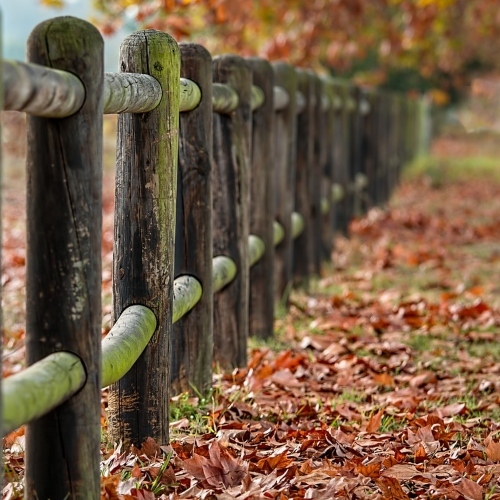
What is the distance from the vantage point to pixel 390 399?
156 inches

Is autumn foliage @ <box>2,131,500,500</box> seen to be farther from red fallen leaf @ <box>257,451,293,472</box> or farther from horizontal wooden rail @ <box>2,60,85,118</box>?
horizontal wooden rail @ <box>2,60,85,118</box>

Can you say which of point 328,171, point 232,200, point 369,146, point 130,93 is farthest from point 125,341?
point 369,146

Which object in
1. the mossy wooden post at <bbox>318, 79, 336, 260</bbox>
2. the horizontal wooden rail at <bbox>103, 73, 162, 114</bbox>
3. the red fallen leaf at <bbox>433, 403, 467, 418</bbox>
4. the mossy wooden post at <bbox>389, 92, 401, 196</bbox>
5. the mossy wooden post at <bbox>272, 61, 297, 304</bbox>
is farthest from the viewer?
the mossy wooden post at <bbox>389, 92, 401, 196</bbox>

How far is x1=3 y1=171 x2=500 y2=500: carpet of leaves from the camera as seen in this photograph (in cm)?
279

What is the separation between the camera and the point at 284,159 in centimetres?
555

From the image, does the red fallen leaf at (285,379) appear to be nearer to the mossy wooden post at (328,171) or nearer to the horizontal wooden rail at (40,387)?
the horizontal wooden rail at (40,387)

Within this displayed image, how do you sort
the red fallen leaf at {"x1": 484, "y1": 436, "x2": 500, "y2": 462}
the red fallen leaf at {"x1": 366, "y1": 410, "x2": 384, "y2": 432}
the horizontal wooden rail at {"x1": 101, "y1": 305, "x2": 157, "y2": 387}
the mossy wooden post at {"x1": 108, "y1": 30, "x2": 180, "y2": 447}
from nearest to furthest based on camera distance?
the horizontal wooden rail at {"x1": 101, "y1": 305, "x2": 157, "y2": 387}, the mossy wooden post at {"x1": 108, "y1": 30, "x2": 180, "y2": 447}, the red fallen leaf at {"x1": 484, "y1": 436, "x2": 500, "y2": 462}, the red fallen leaf at {"x1": 366, "y1": 410, "x2": 384, "y2": 432}

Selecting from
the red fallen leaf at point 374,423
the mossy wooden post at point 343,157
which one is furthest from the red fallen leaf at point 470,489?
the mossy wooden post at point 343,157

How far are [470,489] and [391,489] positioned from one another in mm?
223

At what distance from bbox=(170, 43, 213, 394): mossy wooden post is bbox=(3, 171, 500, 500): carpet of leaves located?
0.13 meters

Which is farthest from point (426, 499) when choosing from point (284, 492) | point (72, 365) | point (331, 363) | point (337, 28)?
point (337, 28)

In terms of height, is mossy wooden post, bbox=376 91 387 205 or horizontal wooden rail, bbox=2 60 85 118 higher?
horizontal wooden rail, bbox=2 60 85 118

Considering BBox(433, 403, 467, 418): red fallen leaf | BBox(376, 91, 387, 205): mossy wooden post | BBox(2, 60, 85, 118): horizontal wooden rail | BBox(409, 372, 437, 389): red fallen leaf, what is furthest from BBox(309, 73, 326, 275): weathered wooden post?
BBox(376, 91, 387, 205): mossy wooden post

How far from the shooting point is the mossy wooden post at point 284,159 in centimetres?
551
